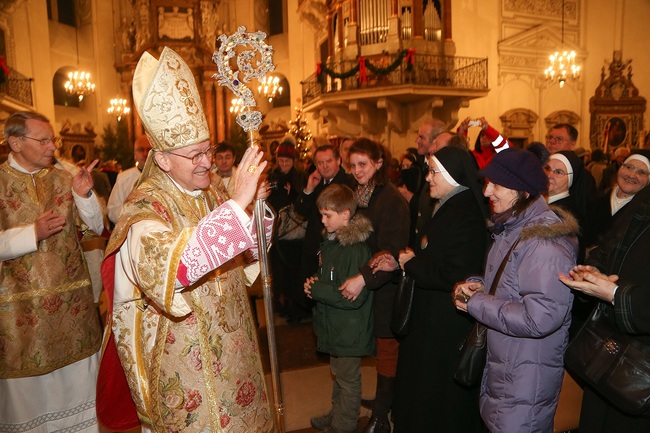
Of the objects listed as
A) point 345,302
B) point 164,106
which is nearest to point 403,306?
point 345,302

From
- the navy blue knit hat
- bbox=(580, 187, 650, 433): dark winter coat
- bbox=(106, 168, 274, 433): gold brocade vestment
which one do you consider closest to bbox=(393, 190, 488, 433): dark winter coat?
the navy blue knit hat

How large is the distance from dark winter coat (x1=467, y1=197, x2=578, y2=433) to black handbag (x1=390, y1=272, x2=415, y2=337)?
61 centimetres

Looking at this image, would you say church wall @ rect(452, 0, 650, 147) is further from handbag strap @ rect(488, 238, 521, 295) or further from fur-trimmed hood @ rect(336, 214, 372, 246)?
handbag strap @ rect(488, 238, 521, 295)

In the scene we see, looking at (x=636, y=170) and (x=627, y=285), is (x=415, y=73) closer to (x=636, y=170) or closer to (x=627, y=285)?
(x=636, y=170)

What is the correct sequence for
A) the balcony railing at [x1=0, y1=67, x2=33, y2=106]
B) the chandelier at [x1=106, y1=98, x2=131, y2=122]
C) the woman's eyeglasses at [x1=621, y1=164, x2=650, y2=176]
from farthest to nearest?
1. the chandelier at [x1=106, y1=98, x2=131, y2=122]
2. the balcony railing at [x1=0, y1=67, x2=33, y2=106]
3. the woman's eyeglasses at [x1=621, y1=164, x2=650, y2=176]

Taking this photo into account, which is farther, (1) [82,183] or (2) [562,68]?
(2) [562,68]

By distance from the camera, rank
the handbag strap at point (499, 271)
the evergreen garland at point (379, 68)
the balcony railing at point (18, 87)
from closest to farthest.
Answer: the handbag strap at point (499, 271) < the evergreen garland at point (379, 68) < the balcony railing at point (18, 87)

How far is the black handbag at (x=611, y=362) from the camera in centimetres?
209

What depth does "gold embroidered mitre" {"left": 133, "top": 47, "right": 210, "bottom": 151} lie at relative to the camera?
2.01 metres

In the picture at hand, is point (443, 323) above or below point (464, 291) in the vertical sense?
below

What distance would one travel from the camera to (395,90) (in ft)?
42.3

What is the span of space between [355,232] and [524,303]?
1285 millimetres

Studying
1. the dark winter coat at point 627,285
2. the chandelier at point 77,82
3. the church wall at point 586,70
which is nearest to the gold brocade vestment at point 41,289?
the dark winter coat at point 627,285

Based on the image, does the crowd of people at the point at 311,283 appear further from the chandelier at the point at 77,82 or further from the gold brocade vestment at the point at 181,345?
the chandelier at the point at 77,82
